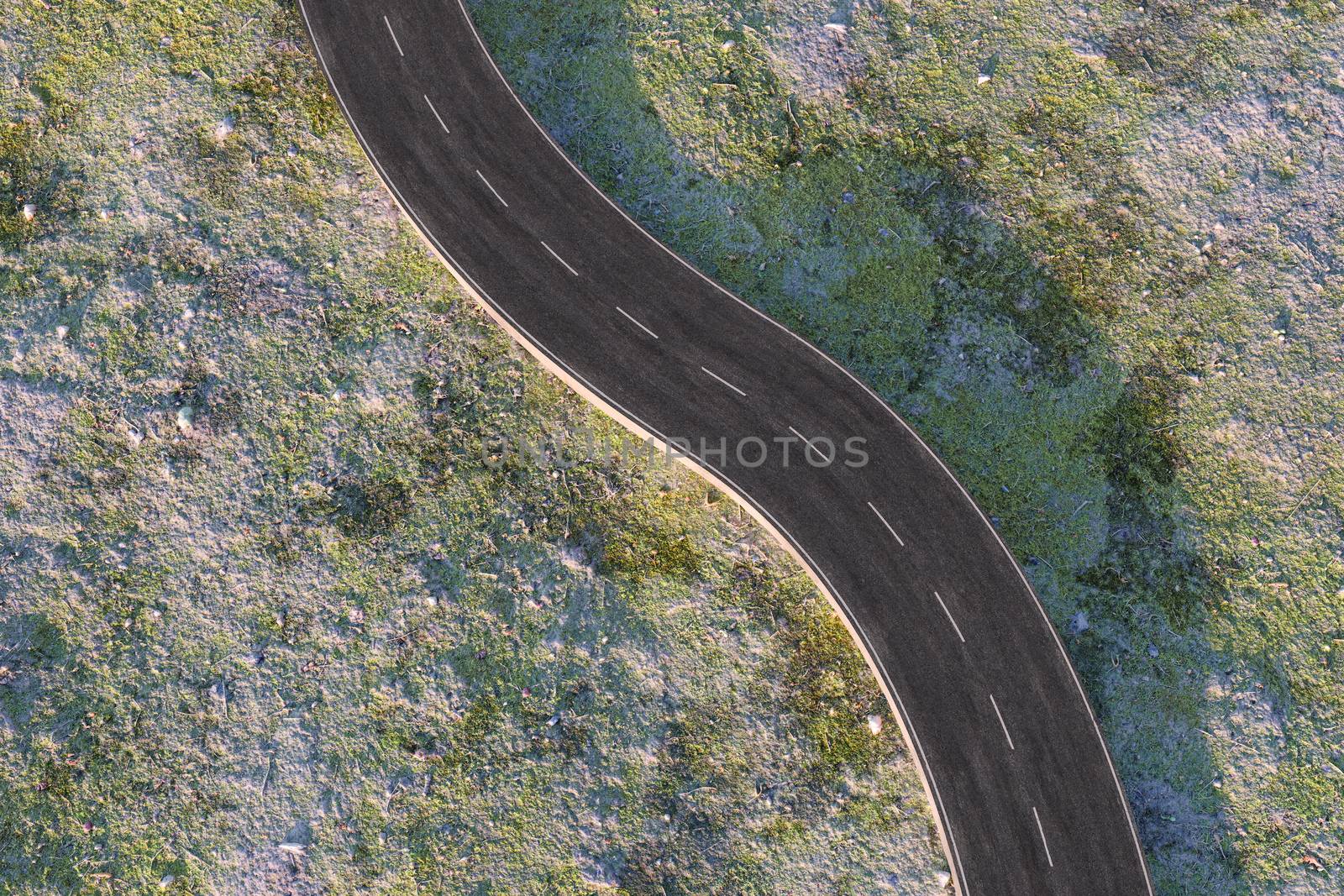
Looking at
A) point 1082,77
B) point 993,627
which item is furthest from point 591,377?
point 1082,77

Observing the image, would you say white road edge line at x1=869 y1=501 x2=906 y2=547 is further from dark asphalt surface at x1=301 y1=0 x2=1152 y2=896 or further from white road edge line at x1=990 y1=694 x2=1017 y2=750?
white road edge line at x1=990 y1=694 x2=1017 y2=750

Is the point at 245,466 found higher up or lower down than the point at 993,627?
lower down

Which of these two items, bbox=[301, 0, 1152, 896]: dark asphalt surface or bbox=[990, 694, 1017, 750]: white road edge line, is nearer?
bbox=[301, 0, 1152, 896]: dark asphalt surface

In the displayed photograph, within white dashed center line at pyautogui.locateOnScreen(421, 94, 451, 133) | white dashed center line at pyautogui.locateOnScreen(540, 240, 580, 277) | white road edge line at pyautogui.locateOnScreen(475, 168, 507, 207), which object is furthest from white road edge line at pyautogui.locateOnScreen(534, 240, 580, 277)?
white dashed center line at pyautogui.locateOnScreen(421, 94, 451, 133)

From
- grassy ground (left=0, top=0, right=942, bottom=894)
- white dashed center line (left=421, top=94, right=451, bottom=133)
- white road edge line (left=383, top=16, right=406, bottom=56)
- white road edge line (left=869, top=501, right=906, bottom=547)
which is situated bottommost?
grassy ground (left=0, top=0, right=942, bottom=894)

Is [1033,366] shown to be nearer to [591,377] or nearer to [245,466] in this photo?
[591,377]

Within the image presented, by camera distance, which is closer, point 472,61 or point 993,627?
point 993,627

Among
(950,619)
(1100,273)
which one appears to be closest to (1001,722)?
(950,619)
